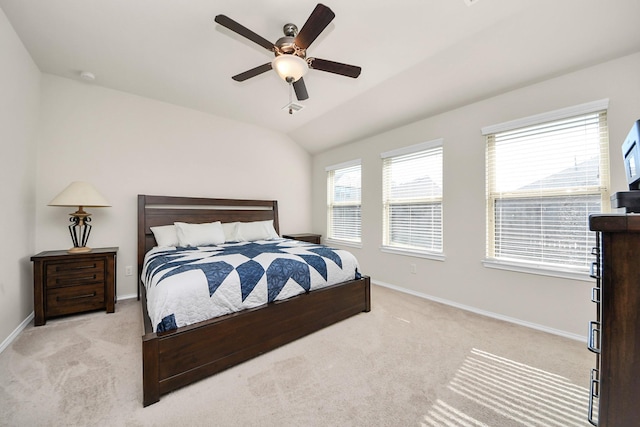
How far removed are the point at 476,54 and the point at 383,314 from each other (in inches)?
108

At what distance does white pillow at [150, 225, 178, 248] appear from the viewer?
10.7 ft

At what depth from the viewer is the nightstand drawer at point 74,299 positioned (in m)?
2.54

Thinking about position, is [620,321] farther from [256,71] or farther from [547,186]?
[256,71]

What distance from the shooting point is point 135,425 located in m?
1.35

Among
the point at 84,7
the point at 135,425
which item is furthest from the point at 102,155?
the point at 135,425

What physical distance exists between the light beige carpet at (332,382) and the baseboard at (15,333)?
0.04 meters

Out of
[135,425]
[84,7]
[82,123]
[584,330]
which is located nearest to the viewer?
[135,425]

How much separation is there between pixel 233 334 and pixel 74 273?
82.9 inches

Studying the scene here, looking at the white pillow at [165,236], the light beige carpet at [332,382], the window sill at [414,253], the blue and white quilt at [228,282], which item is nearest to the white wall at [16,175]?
the light beige carpet at [332,382]

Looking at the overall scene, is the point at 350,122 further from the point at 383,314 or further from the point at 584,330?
the point at 584,330

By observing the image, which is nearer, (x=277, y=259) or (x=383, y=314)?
(x=277, y=259)

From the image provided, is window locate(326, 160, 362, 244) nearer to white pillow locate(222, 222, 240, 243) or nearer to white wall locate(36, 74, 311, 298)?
white wall locate(36, 74, 311, 298)

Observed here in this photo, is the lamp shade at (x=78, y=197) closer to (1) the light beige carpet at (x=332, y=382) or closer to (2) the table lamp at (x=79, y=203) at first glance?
(2) the table lamp at (x=79, y=203)

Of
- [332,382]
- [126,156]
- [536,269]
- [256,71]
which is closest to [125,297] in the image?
[126,156]
